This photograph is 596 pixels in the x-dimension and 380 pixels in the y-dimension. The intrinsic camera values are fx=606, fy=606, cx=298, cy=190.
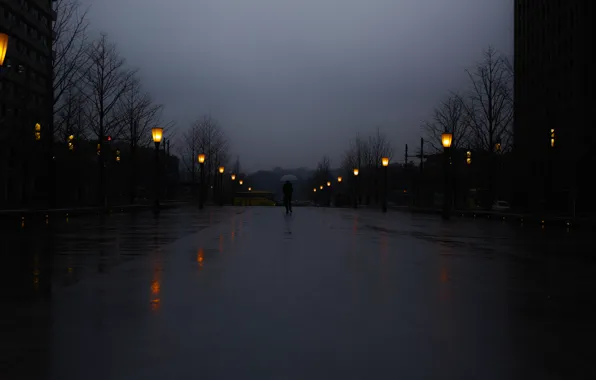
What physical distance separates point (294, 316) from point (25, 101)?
39040 millimetres

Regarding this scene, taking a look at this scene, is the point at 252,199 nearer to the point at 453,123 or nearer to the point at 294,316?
the point at 453,123

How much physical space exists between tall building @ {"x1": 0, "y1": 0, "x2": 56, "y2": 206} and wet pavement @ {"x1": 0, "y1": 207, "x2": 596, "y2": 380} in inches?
1174

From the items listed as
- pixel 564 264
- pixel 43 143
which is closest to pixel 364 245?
pixel 564 264

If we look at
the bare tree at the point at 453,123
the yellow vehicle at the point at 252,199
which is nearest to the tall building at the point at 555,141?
the bare tree at the point at 453,123

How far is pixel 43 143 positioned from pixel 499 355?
3835 centimetres

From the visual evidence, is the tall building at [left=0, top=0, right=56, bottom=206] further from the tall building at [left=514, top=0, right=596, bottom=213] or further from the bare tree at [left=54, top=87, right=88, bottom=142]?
the tall building at [left=514, top=0, right=596, bottom=213]

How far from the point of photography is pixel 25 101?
133 ft

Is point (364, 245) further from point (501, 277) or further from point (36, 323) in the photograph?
point (36, 323)

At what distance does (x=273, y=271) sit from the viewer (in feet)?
33.3

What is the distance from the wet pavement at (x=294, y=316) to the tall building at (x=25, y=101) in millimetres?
29808

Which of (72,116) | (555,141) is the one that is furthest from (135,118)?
(555,141)

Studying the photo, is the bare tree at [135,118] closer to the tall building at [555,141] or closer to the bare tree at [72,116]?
the bare tree at [72,116]

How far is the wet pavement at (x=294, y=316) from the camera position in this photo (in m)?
4.83

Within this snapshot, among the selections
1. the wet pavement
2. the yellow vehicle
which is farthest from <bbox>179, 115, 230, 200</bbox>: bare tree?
the wet pavement
